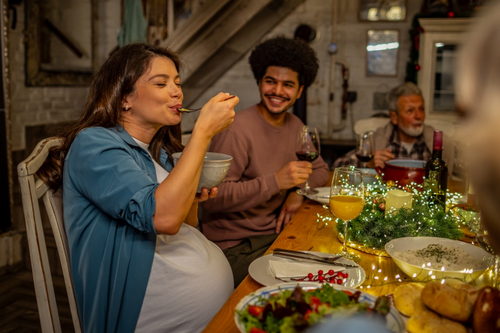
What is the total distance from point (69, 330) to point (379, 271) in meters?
1.98

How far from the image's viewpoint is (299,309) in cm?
74

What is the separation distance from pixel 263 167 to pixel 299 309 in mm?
1531

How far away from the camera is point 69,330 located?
8.21 ft

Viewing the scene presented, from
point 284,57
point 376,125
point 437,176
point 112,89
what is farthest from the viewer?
point 376,125

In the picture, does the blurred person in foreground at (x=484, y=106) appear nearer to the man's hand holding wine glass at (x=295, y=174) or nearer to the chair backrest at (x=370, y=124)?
the man's hand holding wine glass at (x=295, y=174)

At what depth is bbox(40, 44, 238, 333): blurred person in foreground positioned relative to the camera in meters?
1.21

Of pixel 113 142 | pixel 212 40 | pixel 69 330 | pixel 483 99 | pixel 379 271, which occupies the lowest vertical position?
pixel 69 330

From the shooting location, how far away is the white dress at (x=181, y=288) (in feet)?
4.32

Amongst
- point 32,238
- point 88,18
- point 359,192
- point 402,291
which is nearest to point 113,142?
point 32,238

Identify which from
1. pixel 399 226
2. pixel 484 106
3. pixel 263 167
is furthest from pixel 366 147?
pixel 484 106

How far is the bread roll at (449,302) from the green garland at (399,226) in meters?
0.53

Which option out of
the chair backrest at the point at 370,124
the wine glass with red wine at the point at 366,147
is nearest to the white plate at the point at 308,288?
the wine glass with red wine at the point at 366,147

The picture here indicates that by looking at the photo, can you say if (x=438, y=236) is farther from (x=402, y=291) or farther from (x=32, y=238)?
(x=32, y=238)

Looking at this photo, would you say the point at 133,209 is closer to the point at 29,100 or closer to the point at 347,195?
the point at 347,195
